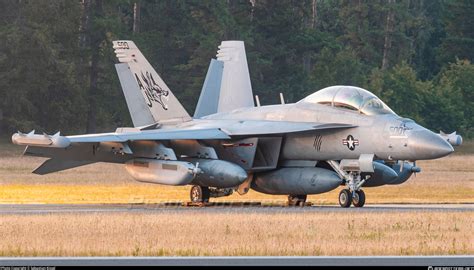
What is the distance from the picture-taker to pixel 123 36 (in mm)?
59594

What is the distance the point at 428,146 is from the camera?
73.7 ft

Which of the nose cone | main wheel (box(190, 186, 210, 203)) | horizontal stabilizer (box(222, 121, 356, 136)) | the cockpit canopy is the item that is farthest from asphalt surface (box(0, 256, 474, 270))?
main wheel (box(190, 186, 210, 203))

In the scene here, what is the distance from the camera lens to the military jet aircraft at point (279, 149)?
23.2 m

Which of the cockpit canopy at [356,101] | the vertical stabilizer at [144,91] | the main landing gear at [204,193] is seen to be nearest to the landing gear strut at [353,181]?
the cockpit canopy at [356,101]

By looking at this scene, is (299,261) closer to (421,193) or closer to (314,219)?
(314,219)

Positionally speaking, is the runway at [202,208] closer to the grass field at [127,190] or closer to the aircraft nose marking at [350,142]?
the aircraft nose marking at [350,142]

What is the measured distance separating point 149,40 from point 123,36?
1.97 meters

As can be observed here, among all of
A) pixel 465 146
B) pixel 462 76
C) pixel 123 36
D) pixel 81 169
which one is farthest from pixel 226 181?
pixel 462 76

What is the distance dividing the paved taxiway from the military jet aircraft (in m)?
8.77

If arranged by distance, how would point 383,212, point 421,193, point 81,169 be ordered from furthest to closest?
point 81,169
point 421,193
point 383,212

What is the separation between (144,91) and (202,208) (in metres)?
4.93

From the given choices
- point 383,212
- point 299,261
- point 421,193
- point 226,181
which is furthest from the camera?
point 421,193

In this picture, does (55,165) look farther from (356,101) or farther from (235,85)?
(356,101)

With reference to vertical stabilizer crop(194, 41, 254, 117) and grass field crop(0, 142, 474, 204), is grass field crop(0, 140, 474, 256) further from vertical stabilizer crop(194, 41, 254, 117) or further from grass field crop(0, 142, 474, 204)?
vertical stabilizer crop(194, 41, 254, 117)
